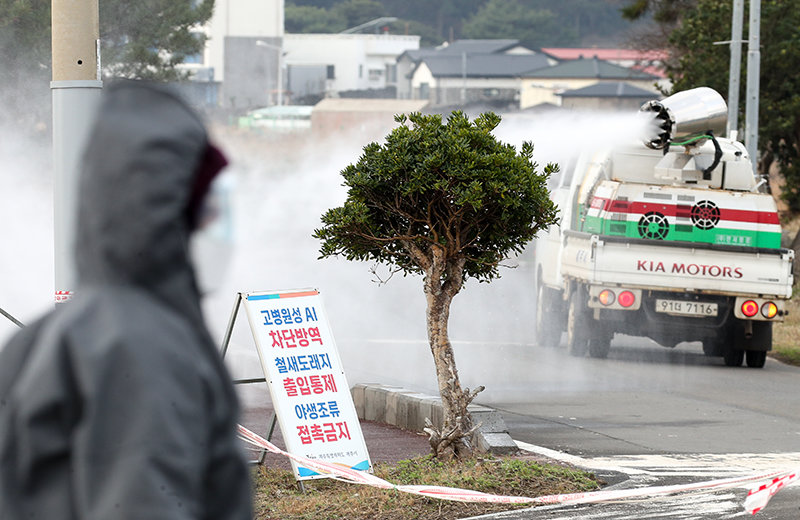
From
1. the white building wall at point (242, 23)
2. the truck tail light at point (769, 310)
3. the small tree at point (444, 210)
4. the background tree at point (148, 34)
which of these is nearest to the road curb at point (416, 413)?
the small tree at point (444, 210)

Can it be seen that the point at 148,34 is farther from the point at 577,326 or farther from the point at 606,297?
the point at 606,297

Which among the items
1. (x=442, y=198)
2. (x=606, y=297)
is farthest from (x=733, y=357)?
(x=442, y=198)

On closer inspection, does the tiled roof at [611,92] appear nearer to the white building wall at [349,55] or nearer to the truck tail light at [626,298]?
the white building wall at [349,55]

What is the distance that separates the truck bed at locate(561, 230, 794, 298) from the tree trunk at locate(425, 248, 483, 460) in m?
6.63

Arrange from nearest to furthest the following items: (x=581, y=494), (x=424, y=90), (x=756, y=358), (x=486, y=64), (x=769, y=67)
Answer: (x=581, y=494), (x=756, y=358), (x=769, y=67), (x=424, y=90), (x=486, y=64)

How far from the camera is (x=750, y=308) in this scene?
50.9 feet

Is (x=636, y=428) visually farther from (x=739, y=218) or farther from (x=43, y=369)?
(x=43, y=369)

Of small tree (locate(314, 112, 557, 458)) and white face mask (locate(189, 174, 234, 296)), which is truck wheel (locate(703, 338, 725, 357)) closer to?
small tree (locate(314, 112, 557, 458))

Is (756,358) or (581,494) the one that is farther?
(756,358)

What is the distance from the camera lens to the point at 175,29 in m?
23.8

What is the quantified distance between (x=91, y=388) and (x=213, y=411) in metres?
0.22

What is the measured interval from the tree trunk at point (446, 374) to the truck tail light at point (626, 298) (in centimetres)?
678

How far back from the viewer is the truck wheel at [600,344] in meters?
16.2

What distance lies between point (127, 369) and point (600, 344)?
14.6m
